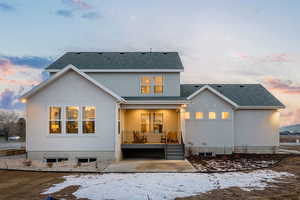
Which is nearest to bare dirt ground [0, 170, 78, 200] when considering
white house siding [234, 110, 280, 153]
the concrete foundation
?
the concrete foundation

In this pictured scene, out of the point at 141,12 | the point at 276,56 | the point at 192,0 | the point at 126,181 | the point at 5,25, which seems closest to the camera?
the point at 126,181

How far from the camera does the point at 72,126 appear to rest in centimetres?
1596

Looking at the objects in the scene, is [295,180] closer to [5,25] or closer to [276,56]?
[276,56]

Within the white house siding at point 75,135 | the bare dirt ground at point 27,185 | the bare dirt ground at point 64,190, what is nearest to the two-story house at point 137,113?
the white house siding at point 75,135

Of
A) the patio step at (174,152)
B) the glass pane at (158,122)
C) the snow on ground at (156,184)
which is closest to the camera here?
the snow on ground at (156,184)

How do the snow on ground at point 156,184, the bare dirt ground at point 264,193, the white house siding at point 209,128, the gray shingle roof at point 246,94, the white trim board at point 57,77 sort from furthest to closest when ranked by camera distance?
the gray shingle roof at point 246,94
the white house siding at point 209,128
the white trim board at point 57,77
the snow on ground at point 156,184
the bare dirt ground at point 264,193

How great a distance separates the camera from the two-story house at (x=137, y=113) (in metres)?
15.9

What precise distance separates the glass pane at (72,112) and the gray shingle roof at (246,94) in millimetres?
9116

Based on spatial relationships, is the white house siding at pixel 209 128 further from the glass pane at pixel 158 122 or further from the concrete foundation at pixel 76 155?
the concrete foundation at pixel 76 155

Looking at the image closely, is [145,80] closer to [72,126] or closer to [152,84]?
[152,84]

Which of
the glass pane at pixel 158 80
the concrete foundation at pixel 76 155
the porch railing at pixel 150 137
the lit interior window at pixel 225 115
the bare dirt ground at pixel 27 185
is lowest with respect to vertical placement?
the bare dirt ground at pixel 27 185

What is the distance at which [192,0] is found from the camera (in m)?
19.9

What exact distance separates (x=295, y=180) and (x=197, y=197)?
5.16m

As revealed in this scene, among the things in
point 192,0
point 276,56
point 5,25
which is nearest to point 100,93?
point 192,0
